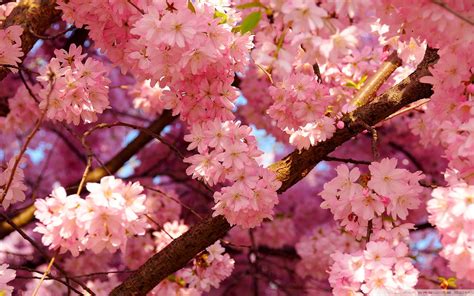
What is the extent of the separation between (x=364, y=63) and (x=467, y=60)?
1.56 m

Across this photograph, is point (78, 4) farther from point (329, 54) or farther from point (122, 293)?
point (329, 54)

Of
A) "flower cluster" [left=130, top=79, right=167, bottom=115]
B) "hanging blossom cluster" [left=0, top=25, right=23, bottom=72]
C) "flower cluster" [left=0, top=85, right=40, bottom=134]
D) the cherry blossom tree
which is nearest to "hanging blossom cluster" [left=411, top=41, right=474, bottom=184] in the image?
the cherry blossom tree

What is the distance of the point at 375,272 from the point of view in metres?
1.90

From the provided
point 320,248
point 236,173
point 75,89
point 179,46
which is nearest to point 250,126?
point 236,173

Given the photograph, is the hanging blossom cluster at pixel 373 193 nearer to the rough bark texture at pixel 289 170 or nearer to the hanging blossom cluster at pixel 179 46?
the rough bark texture at pixel 289 170

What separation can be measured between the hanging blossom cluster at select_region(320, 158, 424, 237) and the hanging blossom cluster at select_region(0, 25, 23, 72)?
4.53ft

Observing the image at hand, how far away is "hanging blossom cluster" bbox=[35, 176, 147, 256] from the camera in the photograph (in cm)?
184

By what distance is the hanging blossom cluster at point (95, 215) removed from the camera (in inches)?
72.5

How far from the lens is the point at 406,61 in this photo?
310 centimetres

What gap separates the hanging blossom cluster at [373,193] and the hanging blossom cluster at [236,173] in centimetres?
22

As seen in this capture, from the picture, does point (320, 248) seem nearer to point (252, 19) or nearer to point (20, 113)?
point (20, 113)

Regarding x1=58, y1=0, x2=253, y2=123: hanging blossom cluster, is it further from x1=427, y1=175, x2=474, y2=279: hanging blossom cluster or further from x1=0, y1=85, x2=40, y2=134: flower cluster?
x1=0, y1=85, x2=40, y2=134: flower cluster

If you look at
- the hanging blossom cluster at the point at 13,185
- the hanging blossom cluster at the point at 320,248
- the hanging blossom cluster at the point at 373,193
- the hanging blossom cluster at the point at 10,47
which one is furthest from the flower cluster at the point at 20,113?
the hanging blossom cluster at the point at 373,193

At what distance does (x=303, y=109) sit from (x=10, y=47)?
3.95 feet
